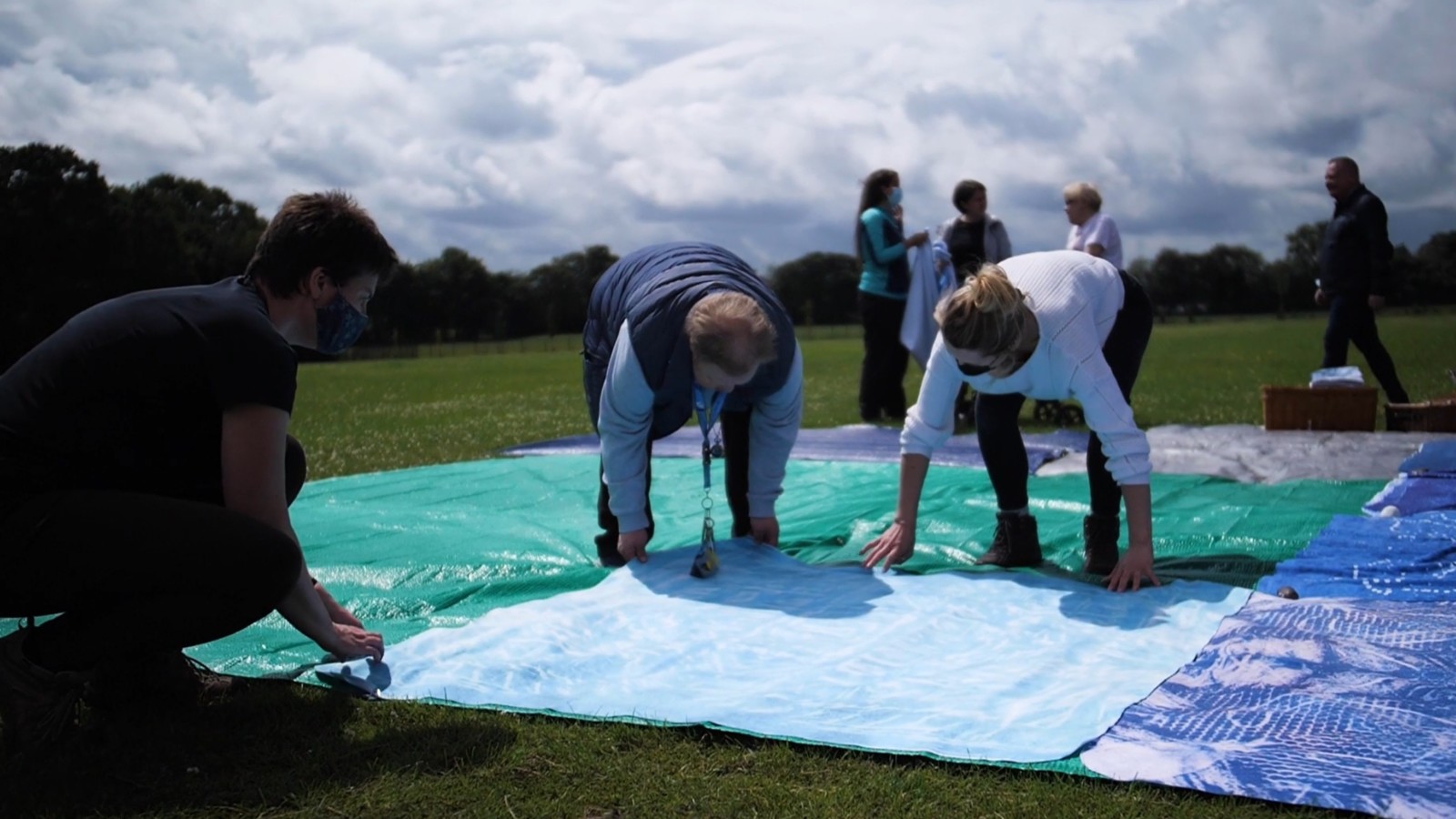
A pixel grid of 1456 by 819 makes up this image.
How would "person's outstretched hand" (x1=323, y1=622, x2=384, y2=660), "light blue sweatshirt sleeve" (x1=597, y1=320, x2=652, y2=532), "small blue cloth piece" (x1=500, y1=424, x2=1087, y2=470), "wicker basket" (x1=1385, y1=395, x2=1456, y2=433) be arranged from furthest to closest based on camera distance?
"wicker basket" (x1=1385, y1=395, x2=1456, y2=433) → "small blue cloth piece" (x1=500, y1=424, x2=1087, y2=470) → "light blue sweatshirt sleeve" (x1=597, y1=320, x2=652, y2=532) → "person's outstretched hand" (x1=323, y1=622, x2=384, y2=660)

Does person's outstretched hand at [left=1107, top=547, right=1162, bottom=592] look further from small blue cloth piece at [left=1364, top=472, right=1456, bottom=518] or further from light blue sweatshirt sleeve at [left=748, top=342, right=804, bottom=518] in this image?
small blue cloth piece at [left=1364, top=472, right=1456, bottom=518]

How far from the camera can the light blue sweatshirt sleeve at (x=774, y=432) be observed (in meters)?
3.74

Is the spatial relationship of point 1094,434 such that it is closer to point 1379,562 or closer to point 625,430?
point 1379,562

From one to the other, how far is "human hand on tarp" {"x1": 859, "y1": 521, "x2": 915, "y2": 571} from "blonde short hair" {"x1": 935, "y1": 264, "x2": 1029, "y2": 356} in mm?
754

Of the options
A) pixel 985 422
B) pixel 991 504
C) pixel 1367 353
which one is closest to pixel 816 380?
pixel 1367 353

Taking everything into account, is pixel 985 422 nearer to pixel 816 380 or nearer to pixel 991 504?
pixel 991 504

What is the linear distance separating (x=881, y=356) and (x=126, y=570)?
6.71 metres

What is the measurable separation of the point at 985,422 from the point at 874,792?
1.87 m

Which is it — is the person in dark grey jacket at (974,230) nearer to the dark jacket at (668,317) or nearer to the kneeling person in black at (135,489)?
the dark jacket at (668,317)

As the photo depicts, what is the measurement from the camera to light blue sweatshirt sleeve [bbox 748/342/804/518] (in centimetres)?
374

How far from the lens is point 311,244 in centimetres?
250

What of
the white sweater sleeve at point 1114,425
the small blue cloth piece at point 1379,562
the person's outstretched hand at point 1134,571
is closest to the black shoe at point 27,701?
the white sweater sleeve at point 1114,425

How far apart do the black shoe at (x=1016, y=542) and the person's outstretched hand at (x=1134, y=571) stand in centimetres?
38

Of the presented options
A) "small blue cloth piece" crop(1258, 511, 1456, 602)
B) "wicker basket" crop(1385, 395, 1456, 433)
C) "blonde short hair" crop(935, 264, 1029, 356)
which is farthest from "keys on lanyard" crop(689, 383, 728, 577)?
"wicker basket" crop(1385, 395, 1456, 433)
